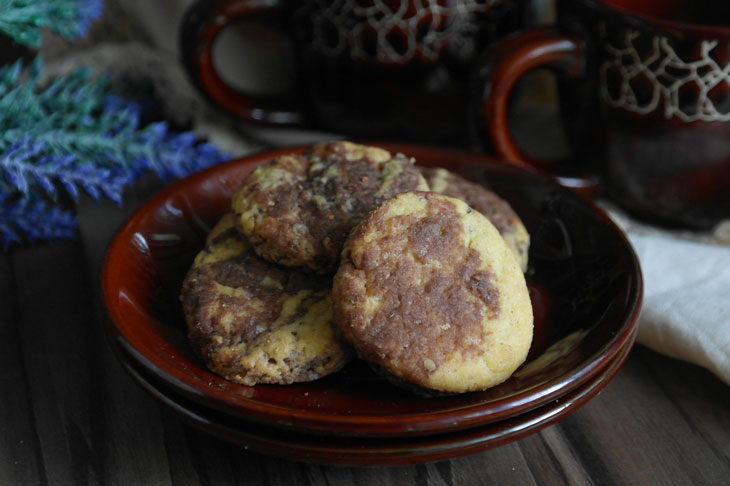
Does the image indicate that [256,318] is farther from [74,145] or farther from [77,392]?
[74,145]

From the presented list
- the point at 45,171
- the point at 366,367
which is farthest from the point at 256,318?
the point at 45,171

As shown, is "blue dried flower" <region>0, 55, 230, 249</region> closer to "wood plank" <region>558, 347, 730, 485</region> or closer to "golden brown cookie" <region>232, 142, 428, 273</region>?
"golden brown cookie" <region>232, 142, 428, 273</region>

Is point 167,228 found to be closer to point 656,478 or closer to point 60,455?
point 60,455

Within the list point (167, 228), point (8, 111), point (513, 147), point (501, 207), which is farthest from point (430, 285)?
point (8, 111)

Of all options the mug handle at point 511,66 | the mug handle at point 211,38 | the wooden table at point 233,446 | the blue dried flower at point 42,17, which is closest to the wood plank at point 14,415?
the wooden table at point 233,446

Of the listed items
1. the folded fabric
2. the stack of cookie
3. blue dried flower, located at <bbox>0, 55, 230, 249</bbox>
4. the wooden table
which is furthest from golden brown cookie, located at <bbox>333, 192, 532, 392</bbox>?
blue dried flower, located at <bbox>0, 55, 230, 249</bbox>

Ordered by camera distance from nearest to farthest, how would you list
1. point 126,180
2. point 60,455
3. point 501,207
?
point 60,455 → point 501,207 → point 126,180
